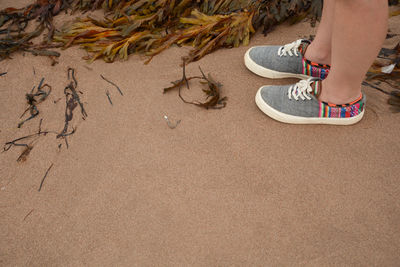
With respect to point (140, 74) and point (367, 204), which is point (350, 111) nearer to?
point (367, 204)

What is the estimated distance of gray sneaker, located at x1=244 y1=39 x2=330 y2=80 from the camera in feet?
5.02

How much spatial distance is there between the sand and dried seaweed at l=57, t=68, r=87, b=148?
0.12 ft

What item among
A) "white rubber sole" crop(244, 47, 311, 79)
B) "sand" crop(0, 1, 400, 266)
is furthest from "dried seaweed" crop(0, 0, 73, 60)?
"white rubber sole" crop(244, 47, 311, 79)

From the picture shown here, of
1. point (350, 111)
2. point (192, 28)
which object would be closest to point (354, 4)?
point (350, 111)

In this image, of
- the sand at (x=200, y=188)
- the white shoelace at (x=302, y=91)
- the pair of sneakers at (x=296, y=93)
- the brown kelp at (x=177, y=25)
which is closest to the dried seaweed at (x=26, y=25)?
the brown kelp at (x=177, y=25)

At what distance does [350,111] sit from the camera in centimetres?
130

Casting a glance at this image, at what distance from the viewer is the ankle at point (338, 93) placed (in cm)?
121

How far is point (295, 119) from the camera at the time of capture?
1383mm

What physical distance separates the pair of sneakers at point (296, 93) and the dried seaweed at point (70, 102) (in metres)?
1.08

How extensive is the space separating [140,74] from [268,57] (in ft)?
2.75

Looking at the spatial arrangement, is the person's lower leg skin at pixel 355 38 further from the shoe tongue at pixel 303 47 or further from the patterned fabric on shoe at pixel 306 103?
the shoe tongue at pixel 303 47

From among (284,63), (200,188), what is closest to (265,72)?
(284,63)

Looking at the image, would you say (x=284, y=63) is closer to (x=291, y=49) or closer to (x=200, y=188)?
(x=291, y=49)

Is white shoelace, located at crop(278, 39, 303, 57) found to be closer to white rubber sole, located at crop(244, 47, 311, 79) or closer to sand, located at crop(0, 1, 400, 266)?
→ white rubber sole, located at crop(244, 47, 311, 79)
